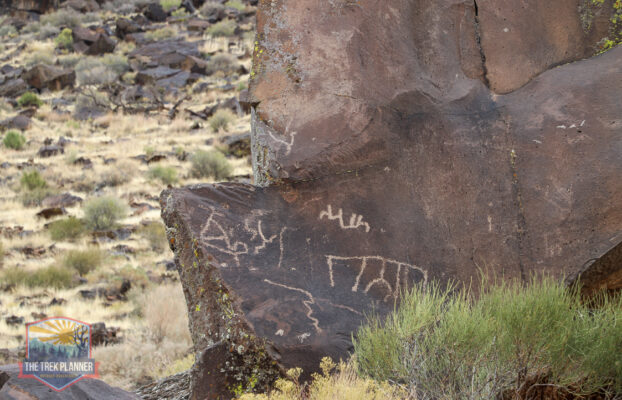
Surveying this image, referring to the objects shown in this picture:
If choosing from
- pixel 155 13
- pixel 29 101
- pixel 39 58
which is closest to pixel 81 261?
pixel 29 101

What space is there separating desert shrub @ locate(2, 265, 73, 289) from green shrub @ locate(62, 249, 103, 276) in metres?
0.35

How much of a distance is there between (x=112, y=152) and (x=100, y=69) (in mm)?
10439

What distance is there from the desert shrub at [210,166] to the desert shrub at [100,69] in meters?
11.5

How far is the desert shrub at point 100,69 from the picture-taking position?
26.3 m

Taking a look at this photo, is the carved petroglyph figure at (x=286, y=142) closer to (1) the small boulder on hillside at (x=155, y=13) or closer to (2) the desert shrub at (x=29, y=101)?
(2) the desert shrub at (x=29, y=101)

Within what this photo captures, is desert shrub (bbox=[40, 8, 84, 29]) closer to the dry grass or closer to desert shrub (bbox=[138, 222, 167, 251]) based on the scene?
desert shrub (bbox=[138, 222, 167, 251])

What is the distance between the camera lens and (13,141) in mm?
18172

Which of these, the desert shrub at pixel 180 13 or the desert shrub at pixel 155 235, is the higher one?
the desert shrub at pixel 180 13

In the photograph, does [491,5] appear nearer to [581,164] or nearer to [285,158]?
[581,164]

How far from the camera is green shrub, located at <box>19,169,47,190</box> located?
575 inches

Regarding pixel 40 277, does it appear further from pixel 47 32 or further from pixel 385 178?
pixel 47 32

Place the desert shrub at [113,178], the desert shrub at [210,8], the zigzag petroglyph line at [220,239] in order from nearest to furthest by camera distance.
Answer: the zigzag petroglyph line at [220,239] < the desert shrub at [113,178] < the desert shrub at [210,8]

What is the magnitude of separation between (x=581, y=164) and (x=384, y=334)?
1.78 meters

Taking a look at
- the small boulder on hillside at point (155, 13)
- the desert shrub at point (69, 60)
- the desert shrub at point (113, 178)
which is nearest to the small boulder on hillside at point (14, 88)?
the desert shrub at point (69, 60)
